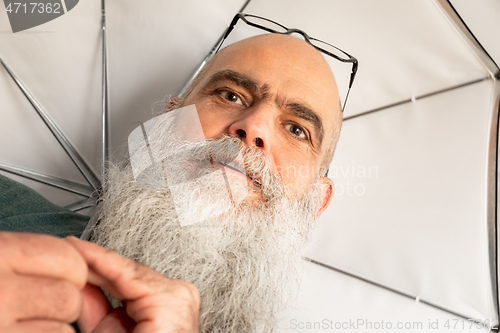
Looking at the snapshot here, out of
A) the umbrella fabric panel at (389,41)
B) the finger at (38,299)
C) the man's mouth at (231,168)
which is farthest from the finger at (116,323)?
the umbrella fabric panel at (389,41)

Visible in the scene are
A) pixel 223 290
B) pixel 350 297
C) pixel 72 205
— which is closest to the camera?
pixel 223 290

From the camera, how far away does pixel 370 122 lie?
51.2 inches

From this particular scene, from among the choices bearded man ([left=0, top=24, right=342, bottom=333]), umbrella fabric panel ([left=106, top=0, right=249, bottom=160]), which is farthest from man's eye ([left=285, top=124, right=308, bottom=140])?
umbrella fabric panel ([left=106, top=0, right=249, bottom=160])

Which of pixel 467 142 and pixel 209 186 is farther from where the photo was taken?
pixel 467 142

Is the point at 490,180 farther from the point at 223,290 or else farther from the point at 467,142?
the point at 223,290

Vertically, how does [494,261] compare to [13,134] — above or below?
above

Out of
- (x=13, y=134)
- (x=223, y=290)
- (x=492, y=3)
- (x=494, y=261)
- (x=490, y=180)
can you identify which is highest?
(x=492, y=3)

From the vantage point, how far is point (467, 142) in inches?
43.2

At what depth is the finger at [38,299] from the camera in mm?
362

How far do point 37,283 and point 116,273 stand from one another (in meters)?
0.12

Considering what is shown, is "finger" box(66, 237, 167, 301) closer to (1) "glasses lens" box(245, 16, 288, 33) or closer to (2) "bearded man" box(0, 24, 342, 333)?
(2) "bearded man" box(0, 24, 342, 333)

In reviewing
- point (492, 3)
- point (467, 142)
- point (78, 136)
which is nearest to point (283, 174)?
point (467, 142)

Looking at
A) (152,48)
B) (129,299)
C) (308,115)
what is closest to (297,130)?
(308,115)

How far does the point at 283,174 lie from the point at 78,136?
2.64 ft
